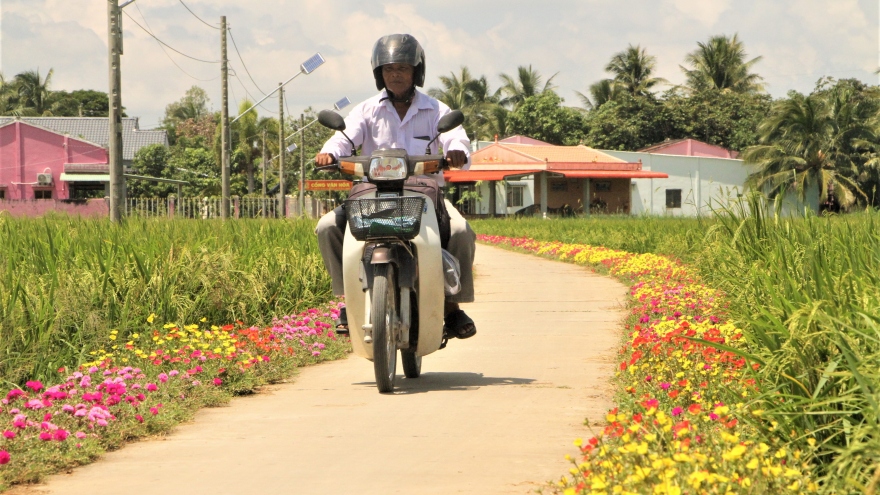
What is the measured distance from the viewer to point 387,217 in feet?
19.4

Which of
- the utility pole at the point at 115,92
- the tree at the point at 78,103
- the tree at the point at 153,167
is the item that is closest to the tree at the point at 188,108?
the tree at the point at 78,103

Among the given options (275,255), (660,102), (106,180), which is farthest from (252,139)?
(275,255)

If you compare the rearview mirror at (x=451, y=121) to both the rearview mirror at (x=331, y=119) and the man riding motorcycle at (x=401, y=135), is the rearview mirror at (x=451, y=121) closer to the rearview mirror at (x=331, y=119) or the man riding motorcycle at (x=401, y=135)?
the man riding motorcycle at (x=401, y=135)

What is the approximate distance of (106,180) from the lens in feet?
169

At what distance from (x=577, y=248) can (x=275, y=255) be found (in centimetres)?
1360

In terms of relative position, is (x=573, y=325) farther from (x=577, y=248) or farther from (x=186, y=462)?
(x=577, y=248)

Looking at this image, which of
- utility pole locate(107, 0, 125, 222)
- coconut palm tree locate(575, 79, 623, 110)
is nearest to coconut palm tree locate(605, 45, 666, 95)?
coconut palm tree locate(575, 79, 623, 110)

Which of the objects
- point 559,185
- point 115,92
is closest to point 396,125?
point 115,92

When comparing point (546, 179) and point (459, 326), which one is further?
point (546, 179)

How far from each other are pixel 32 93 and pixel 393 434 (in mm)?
82023

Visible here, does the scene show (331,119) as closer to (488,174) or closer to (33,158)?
(488,174)

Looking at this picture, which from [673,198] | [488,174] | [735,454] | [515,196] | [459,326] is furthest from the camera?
[515,196]

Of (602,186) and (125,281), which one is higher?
(602,186)

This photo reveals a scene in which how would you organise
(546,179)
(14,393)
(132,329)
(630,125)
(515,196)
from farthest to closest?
(630,125) < (515,196) < (546,179) < (132,329) < (14,393)
